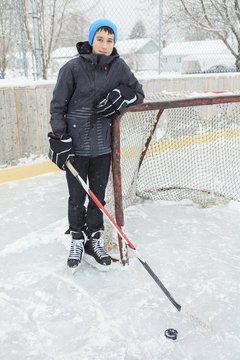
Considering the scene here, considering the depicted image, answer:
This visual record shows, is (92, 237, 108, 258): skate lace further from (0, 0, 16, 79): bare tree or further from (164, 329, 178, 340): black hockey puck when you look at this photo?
(0, 0, 16, 79): bare tree

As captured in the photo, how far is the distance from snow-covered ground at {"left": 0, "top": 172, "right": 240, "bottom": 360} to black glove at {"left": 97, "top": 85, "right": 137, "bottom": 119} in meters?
0.97

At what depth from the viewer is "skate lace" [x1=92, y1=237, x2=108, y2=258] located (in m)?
2.13

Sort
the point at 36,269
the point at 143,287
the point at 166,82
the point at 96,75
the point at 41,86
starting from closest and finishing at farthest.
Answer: the point at 96,75
the point at 143,287
the point at 36,269
the point at 41,86
the point at 166,82

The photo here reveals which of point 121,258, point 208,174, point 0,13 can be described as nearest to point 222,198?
point 208,174

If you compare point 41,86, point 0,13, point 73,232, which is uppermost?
point 0,13

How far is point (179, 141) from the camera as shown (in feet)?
12.5

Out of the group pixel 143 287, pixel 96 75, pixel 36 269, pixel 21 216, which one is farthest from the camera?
pixel 21 216

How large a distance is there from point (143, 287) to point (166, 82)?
11.5ft

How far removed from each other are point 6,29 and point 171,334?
17.4 feet

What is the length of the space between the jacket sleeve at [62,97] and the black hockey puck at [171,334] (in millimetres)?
1137

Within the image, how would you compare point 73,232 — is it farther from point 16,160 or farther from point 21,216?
point 16,160

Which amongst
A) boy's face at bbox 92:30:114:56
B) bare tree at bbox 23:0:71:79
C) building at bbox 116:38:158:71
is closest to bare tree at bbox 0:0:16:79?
bare tree at bbox 23:0:71:79

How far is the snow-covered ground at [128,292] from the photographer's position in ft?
5.04

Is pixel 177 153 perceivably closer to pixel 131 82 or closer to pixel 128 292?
pixel 131 82
